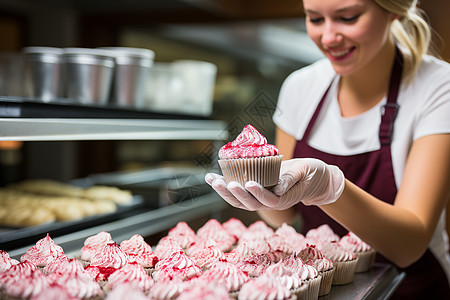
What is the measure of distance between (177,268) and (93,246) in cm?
44

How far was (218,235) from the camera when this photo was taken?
6.66 ft

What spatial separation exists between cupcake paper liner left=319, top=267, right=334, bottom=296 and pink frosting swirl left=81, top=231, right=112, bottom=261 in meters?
0.70

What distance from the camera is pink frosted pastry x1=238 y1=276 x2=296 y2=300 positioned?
1308 millimetres

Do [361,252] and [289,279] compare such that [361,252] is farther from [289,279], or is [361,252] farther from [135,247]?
Result: [135,247]

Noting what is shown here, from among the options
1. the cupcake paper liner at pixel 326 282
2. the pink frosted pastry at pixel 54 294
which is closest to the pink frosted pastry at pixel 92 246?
the pink frosted pastry at pixel 54 294

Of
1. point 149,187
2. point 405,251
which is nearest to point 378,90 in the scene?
point 405,251

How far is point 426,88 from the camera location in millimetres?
2031

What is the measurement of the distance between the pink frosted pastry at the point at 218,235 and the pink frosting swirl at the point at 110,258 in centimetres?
40

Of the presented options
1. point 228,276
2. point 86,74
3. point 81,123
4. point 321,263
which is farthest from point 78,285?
point 86,74

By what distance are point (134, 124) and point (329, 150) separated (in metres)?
0.89

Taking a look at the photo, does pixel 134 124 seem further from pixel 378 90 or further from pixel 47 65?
pixel 378 90

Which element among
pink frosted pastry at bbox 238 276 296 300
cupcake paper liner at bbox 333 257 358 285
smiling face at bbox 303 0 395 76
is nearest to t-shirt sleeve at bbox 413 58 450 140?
smiling face at bbox 303 0 395 76

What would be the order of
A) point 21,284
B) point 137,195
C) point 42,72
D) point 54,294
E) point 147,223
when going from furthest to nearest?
point 137,195 < point 147,223 < point 42,72 < point 21,284 < point 54,294

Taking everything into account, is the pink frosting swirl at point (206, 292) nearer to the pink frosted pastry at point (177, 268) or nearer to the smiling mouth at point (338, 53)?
the pink frosted pastry at point (177, 268)
